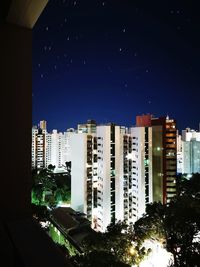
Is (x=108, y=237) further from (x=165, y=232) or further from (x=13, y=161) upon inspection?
(x=13, y=161)

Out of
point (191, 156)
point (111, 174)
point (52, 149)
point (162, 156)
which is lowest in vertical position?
point (111, 174)

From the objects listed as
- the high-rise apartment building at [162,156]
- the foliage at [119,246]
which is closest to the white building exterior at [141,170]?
the high-rise apartment building at [162,156]

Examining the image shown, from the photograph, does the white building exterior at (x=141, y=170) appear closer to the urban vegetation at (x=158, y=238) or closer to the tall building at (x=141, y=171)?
the tall building at (x=141, y=171)

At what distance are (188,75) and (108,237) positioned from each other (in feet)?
70.2

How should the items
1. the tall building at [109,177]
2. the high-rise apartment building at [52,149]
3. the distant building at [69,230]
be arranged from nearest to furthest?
the distant building at [69,230] < the tall building at [109,177] < the high-rise apartment building at [52,149]

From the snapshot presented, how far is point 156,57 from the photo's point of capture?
1938 cm

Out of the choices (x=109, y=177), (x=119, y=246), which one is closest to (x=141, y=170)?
(x=109, y=177)

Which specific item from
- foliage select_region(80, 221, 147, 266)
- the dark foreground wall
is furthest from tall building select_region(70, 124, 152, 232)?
the dark foreground wall

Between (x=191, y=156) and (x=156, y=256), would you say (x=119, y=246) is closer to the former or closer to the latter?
(x=156, y=256)

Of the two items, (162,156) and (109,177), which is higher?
(162,156)

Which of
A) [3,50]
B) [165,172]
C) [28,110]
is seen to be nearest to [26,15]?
[3,50]

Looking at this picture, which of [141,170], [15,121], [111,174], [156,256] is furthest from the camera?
[141,170]

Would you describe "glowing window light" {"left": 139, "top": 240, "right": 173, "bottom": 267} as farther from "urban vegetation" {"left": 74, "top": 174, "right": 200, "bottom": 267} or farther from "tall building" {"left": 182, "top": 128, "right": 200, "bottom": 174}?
"tall building" {"left": 182, "top": 128, "right": 200, "bottom": 174}

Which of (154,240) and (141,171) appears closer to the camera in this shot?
(154,240)
